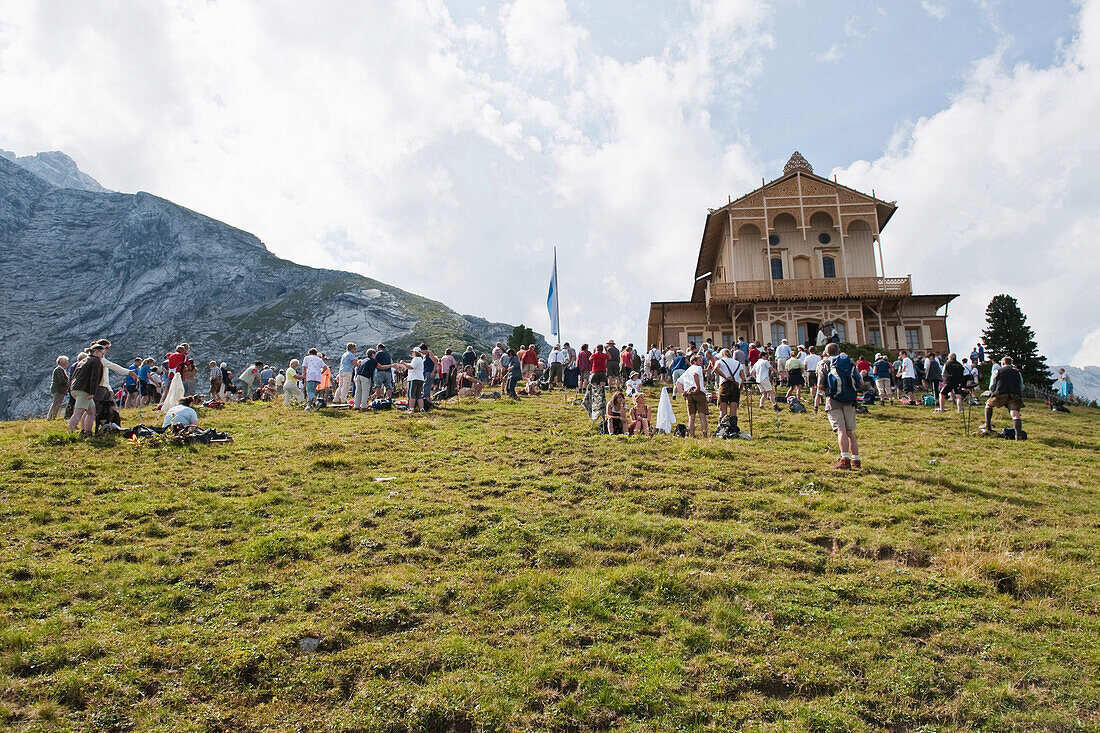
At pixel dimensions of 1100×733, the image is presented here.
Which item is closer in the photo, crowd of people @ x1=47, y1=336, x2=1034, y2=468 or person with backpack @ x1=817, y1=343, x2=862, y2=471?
person with backpack @ x1=817, y1=343, x2=862, y2=471

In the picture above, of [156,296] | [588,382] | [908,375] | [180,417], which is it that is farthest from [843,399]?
[156,296]

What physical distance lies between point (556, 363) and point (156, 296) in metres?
125

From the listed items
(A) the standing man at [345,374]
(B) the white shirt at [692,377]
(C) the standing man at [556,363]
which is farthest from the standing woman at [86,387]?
(C) the standing man at [556,363]

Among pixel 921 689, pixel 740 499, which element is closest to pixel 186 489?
pixel 740 499

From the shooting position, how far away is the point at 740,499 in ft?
37.3

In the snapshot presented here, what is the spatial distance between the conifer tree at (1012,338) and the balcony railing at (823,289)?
45.0ft

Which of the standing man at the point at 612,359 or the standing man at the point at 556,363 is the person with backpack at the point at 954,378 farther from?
the standing man at the point at 556,363

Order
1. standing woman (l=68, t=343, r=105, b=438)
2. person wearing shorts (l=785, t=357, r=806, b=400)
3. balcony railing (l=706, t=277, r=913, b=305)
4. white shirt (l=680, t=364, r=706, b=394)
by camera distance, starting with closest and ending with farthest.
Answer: standing woman (l=68, t=343, r=105, b=438) < white shirt (l=680, t=364, r=706, b=394) < person wearing shorts (l=785, t=357, r=806, b=400) < balcony railing (l=706, t=277, r=913, b=305)

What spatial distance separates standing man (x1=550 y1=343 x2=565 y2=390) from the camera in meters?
28.3

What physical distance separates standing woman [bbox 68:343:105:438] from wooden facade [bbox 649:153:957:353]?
3702cm

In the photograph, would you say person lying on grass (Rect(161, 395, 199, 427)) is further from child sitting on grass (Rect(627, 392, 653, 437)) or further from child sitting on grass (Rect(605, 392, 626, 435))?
child sitting on grass (Rect(627, 392, 653, 437))

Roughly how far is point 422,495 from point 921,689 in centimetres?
753

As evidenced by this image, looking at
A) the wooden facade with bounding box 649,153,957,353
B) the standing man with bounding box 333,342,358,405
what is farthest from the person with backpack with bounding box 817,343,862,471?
the wooden facade with bounding box 649,153,957,353

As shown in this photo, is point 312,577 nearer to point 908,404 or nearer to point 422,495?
point 422,495
